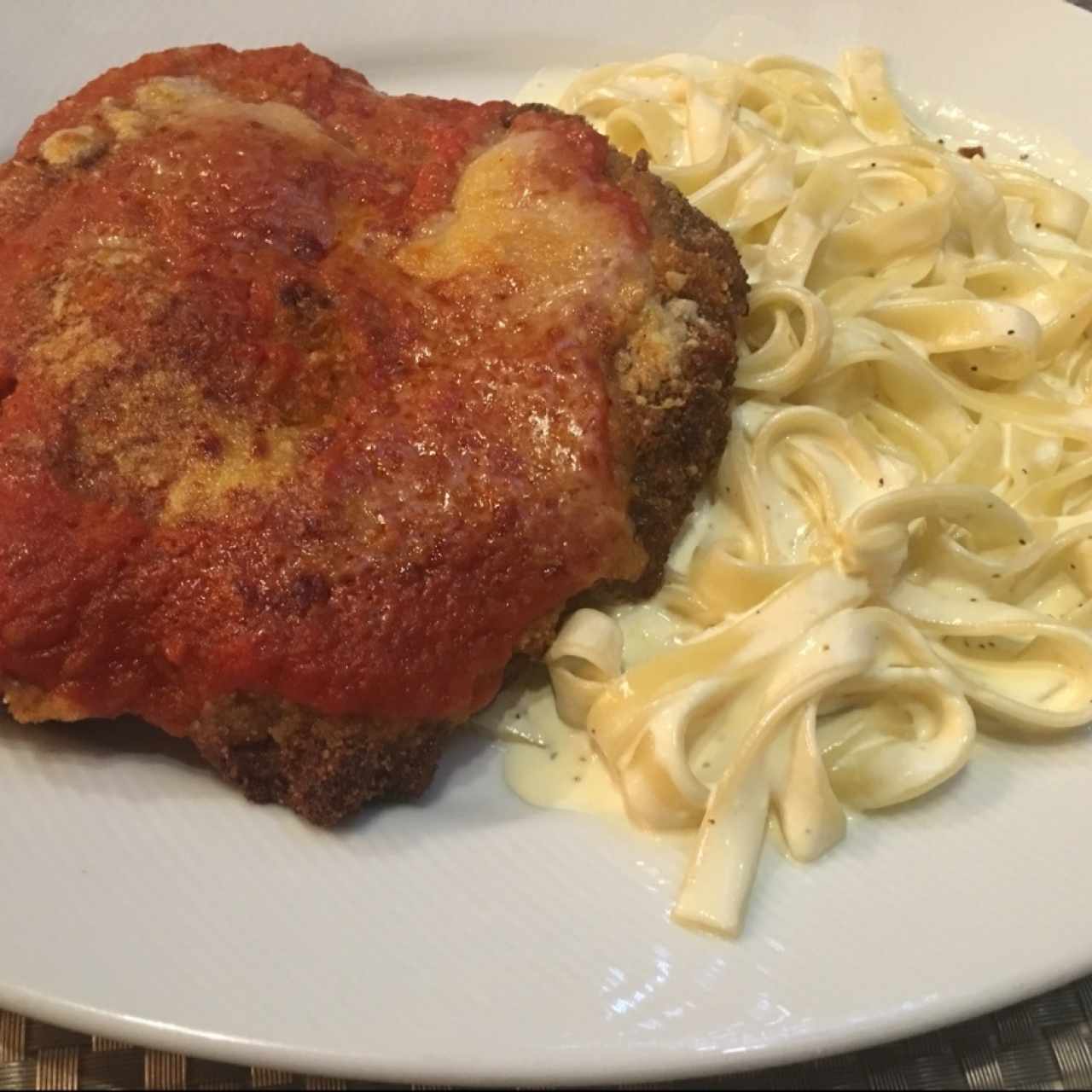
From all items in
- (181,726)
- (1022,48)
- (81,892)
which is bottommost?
(81,892)

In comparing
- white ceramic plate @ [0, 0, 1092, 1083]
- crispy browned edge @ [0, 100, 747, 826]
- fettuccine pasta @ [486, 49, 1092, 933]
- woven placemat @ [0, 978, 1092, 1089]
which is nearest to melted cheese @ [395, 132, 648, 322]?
crispy browned edge @ [0, 100, 747, 826]

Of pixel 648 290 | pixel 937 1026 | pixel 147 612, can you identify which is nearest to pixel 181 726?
pixel 147 612

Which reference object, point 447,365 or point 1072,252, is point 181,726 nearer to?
point 447,365

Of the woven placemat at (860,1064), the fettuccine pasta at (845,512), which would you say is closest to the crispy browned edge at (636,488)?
the fettuccine pasta at (845,512)

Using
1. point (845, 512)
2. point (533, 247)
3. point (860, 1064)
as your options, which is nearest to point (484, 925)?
point (860, 1064)

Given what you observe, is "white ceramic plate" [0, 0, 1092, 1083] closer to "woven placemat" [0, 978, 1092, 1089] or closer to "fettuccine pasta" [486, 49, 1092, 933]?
"fettuccine pasta" [486, 49, 1092, 933]

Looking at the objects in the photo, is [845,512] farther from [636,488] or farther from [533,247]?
[533,247]

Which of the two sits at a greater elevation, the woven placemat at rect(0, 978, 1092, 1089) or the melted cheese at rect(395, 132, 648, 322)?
the melted cheese at rect(395, 132, 648, 322)
